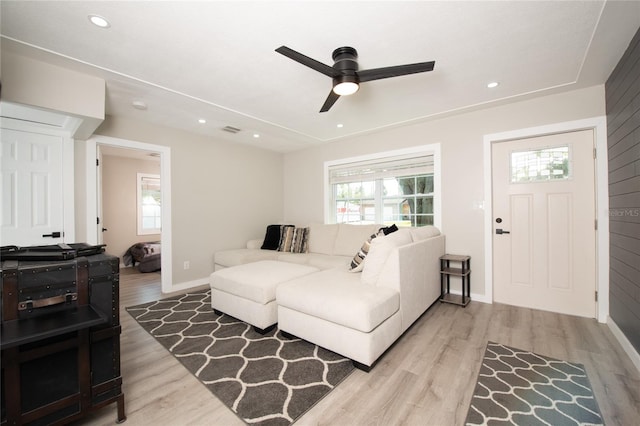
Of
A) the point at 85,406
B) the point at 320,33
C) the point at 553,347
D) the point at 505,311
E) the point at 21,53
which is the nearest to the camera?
the point at 85,406

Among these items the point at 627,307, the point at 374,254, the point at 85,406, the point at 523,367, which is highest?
the point at 374,254

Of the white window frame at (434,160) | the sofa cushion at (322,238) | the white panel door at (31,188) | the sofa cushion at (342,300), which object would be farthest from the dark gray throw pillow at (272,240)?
the white panel door at (31,188)

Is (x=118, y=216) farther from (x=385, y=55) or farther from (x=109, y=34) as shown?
(x=385, y=55)

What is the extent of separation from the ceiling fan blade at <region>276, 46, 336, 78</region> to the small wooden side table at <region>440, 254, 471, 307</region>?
98.5 inches

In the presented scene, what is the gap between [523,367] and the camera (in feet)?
6.50

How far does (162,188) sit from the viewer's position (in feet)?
12.8

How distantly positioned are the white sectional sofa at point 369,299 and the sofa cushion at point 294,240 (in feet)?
5.63

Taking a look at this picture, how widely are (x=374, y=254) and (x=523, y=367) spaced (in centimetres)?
134

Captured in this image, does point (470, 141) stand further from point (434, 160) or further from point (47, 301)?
point (47, 301)

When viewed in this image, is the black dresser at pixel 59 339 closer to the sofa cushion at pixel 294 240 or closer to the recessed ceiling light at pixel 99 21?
the recessed ceiling light at pixel 99 21

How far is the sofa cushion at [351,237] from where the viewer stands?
4074 mm

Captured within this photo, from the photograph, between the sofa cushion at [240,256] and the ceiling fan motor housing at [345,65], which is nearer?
the ceiling fan motor housing at [345,65]

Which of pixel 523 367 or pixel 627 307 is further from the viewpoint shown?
pixel 627 307

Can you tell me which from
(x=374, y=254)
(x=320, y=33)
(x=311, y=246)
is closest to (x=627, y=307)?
(x=374, y=254)
